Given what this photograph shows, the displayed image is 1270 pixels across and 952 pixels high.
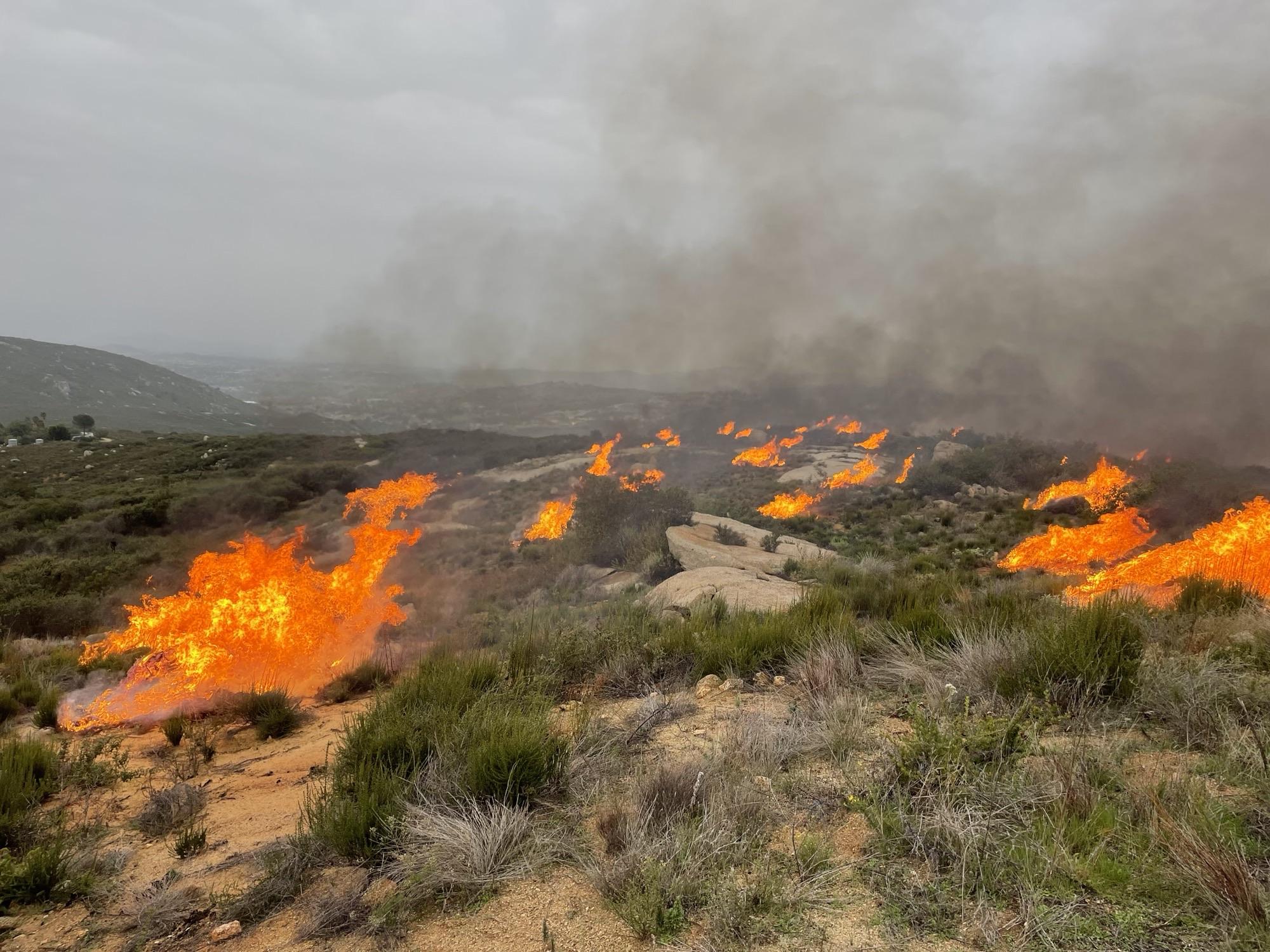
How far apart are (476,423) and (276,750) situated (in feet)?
216

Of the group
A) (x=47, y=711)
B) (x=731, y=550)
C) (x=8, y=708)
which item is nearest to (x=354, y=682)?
(x=47, y=711)

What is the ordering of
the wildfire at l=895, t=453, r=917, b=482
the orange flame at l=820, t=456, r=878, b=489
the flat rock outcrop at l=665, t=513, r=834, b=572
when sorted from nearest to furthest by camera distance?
the flat rock outcrop at l=665, t=513, r=834, b=572
the wildfire at l=895, t=453, r=917, b=482
the orange flame at l=820, t=456, r=878, b=489

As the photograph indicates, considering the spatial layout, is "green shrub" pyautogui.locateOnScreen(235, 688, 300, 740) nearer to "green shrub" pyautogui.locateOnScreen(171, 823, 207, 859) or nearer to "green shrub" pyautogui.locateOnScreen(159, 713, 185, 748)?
"green shrub" pyautogui.locateOnScreen(159, 713, 185, 748)

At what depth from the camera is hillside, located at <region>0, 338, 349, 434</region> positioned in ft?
327

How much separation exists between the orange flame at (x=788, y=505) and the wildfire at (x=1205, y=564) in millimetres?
15459

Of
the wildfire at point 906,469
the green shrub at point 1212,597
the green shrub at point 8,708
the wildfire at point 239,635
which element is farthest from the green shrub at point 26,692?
the wildfire at point 906,469

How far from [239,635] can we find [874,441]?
167 ft

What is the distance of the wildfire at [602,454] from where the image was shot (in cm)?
3553

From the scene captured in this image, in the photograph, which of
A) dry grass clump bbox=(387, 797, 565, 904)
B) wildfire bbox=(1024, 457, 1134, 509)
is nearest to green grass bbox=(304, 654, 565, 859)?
dry grass clump bbox=(387, 797, 565, 904)

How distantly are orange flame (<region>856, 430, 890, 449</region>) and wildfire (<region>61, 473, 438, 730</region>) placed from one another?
4399 cm

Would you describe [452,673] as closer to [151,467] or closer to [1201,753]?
[1201,753]

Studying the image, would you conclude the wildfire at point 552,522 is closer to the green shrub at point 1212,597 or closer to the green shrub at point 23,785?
the green shrub at point 23,785

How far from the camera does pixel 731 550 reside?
601 inches

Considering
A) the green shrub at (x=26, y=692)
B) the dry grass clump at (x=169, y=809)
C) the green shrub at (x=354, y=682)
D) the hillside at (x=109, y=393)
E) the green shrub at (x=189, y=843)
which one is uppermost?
the hillside at (x=109, y=393)
